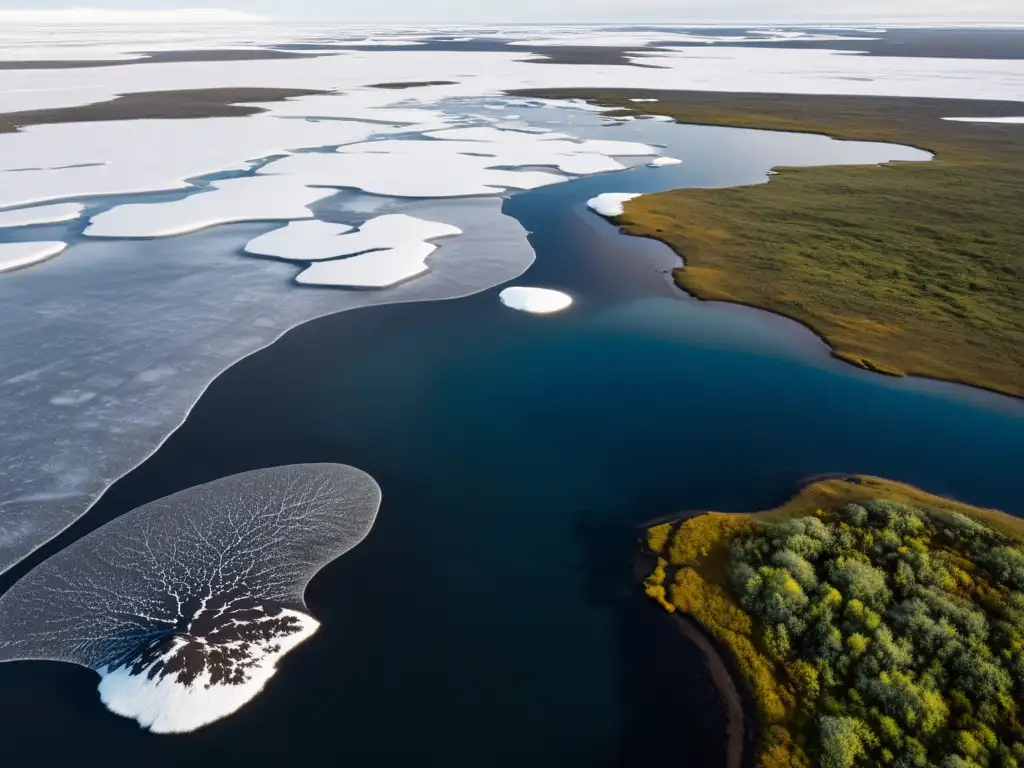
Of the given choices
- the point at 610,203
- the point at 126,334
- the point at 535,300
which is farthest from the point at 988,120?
the point at 126,334

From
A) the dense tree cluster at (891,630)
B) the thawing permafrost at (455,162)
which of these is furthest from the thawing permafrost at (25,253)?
the dense tree cluster at (891,630)

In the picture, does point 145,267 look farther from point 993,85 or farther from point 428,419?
point 993,85

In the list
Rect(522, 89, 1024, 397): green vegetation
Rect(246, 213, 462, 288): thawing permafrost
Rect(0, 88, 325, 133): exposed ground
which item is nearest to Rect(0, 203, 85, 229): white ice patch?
Rect(246, 213, 462, 288): thawing permafrost

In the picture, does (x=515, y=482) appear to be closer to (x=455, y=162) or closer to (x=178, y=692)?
(x=178, y=692)

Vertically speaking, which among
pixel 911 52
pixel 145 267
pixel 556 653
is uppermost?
pixel 911 52

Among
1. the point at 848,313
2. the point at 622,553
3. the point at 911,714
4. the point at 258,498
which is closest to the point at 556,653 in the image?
the point at 622,553

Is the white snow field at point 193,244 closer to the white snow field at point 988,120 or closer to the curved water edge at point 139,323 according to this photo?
the curved water edge at point 139,323
